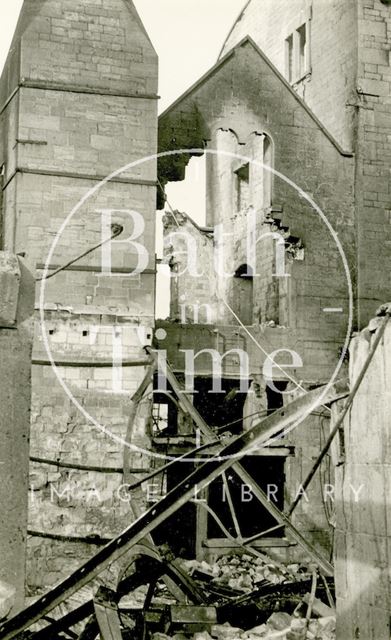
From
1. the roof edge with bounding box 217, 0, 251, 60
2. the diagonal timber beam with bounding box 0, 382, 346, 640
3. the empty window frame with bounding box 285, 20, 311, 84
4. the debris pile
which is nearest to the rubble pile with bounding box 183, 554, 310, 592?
the debris pile

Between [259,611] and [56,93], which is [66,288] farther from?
[259,611]

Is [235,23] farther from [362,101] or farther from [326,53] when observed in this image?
[362,101]

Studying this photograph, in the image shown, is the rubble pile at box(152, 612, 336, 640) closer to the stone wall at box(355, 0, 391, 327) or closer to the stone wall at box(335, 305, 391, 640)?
the stone wall at box(335, 305, 391, 640)

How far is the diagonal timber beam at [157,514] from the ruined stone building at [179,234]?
4306mm

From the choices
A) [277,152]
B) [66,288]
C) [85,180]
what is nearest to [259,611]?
[66,288]

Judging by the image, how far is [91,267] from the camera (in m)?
12.5

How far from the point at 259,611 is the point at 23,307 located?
459 cm

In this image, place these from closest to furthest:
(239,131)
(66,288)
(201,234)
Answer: (66,288), (239,131), (201,234)

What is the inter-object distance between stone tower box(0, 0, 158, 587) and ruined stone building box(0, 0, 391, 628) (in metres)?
0.02

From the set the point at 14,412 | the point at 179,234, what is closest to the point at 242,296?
the point at 179,234

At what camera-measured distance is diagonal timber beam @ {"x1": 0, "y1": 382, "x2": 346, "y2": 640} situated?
12.8ft

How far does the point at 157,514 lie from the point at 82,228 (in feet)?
28.2

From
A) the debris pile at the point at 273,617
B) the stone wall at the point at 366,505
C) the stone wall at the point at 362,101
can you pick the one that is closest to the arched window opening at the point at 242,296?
the stone wall at the point at 362,101

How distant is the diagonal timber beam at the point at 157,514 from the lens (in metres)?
3.89
